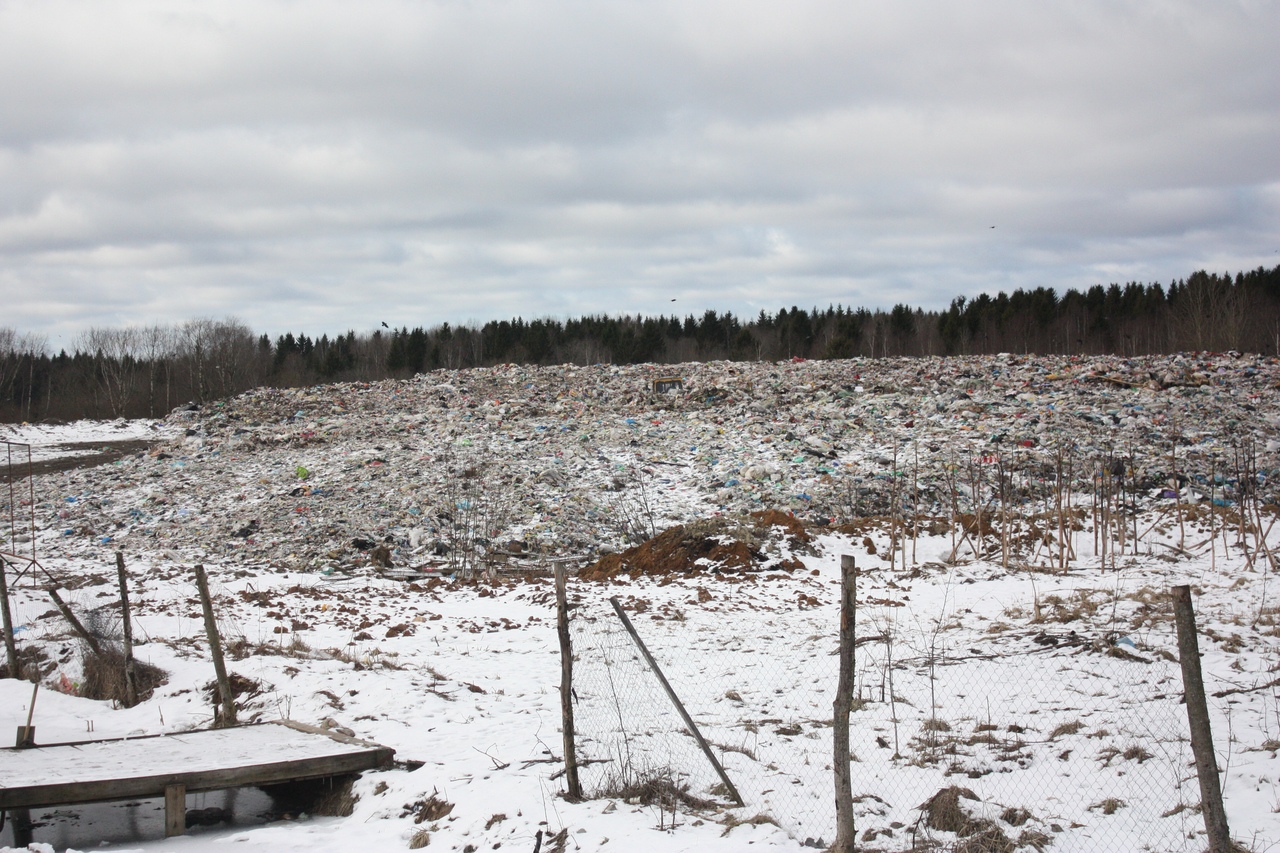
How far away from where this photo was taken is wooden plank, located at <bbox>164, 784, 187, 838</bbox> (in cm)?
564

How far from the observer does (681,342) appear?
58094mm

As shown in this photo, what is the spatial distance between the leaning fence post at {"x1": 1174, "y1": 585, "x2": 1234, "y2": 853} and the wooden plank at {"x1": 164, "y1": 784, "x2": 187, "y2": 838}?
6077 mm

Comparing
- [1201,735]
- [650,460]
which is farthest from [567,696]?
[650,460]

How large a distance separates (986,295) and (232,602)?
49.9 metres

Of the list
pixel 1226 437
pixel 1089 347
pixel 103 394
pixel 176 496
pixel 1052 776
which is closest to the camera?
pixel 1052 776

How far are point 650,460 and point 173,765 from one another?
566 inches

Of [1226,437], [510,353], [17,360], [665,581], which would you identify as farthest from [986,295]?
[17,360]

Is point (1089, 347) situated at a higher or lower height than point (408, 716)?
higher

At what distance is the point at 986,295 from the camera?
51.6 meters

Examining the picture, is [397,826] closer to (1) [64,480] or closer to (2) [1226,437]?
(2) [1226,437]

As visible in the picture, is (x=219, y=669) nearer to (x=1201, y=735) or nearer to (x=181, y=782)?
(x=181, y=782)

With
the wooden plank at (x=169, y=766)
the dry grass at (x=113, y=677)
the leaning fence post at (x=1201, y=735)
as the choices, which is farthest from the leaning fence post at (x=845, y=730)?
the dry grass at (x=113, y=677)

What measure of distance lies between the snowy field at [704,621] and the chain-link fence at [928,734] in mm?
32

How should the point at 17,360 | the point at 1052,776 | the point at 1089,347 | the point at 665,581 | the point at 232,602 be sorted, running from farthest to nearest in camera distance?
the point at 17,360 → the point at 1089,347 → the point at 665,581 → the point at 232,602 → the point at 1052,776
